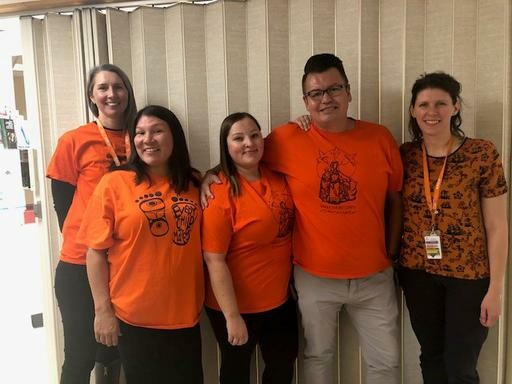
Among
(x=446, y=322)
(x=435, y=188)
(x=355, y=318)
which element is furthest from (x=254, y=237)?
(x=446, y=322)

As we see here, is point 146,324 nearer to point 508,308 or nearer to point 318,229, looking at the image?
point 318,229

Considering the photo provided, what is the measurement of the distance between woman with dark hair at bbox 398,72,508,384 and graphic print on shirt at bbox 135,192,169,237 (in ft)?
3.50

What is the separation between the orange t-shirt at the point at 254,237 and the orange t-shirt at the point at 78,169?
23.1 inches

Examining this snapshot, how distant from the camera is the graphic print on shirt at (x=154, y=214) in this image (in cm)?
150

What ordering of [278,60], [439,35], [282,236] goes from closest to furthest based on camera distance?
[282,236] < [439,35] < [278,60]

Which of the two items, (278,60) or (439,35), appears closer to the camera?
(439,35)

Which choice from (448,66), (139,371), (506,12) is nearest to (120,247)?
(139,371)

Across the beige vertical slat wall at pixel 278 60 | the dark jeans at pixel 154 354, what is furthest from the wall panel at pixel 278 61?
the dark jeans at pixel 154 354

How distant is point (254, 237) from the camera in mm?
1612

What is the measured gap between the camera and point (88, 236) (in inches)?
59.9

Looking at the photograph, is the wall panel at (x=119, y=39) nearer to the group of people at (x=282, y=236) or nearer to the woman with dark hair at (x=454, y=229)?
the group of people at (x=282, y=236)

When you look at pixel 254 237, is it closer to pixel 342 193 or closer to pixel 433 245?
pixel 342 193

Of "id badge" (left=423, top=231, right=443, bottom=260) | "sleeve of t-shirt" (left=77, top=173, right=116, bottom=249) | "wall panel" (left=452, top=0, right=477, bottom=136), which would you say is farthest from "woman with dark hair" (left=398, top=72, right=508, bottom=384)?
"sleeve of t-shirt" (left=77, top=173, right=116, bottom=249)

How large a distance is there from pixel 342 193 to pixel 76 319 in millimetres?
1351
